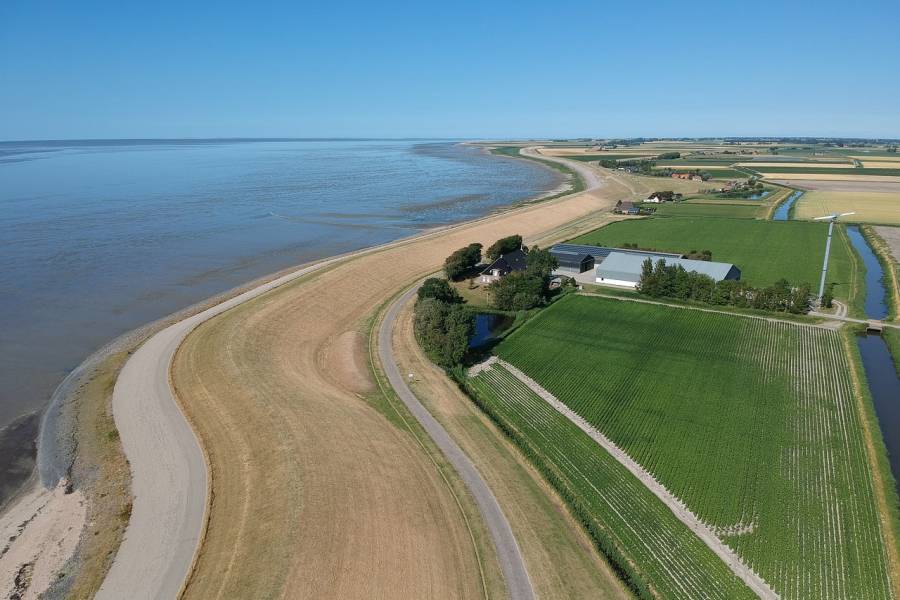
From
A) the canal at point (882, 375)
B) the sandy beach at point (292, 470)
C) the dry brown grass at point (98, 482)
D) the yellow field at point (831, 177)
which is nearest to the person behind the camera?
the sandy beach at point (292, 470)

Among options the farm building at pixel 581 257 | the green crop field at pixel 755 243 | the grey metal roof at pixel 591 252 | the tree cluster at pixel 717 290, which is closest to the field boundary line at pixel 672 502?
the tree cluster at pixel 717 290

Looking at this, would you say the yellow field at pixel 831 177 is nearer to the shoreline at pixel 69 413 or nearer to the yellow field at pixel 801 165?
the yellow field at pixel 801 165

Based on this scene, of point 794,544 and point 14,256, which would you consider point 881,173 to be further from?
point 14,256

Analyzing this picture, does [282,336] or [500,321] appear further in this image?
[500,321]

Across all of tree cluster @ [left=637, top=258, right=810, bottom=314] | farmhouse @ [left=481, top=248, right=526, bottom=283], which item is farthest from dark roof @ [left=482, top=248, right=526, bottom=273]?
tree cluster @ [left=637, top=258, right=810, bottom=314]

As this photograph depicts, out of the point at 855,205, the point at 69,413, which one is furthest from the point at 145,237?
the point at 855,205

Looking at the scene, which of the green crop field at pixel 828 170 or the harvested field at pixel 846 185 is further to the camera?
the green crop field at pixel 828 170

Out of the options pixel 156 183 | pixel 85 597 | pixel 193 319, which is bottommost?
pixel 85 597

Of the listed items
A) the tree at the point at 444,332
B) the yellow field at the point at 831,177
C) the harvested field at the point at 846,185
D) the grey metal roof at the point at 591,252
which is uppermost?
the yellow field at the point at 831,177

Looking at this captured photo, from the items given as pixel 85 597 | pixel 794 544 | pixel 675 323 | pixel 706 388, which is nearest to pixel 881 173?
pixel 675 323
